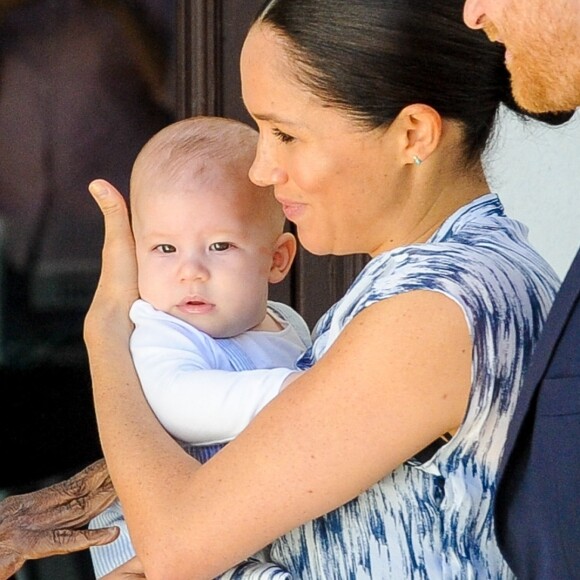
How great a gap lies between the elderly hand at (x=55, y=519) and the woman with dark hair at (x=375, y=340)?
0.32m

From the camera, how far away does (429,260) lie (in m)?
1.51

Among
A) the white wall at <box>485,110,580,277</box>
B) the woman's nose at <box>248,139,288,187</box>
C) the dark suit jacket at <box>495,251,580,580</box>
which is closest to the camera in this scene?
the dark suit jacket at <box>495,251,580,580</box>

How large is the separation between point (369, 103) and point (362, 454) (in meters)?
0.44

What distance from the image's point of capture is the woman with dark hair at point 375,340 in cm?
146

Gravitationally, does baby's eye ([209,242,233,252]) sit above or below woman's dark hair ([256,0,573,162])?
below

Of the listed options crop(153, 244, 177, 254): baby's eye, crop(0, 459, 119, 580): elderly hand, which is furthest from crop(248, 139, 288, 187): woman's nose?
crop(0, 459, 119, 580): elderly hand

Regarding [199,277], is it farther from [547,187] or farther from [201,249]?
[547,187]

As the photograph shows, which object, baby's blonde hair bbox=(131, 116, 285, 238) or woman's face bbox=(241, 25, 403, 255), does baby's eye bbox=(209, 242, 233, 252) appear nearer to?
baby's blonde hair bbox=(131, 116, 285, 238)

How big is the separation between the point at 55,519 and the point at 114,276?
432 mm

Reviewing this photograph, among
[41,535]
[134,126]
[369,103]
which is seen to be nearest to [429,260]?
[369,103]

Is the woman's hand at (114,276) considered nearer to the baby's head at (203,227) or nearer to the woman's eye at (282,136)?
the baby's head at (203,227)

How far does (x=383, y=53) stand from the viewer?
1578 mm

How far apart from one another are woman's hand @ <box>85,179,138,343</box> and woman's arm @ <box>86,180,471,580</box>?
0.31 m

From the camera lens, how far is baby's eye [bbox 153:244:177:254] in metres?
1.89
